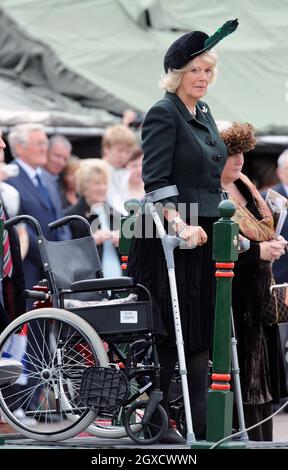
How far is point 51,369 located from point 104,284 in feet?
1.82

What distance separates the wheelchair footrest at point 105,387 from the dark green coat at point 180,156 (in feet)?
3.16

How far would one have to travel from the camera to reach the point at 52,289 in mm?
8023

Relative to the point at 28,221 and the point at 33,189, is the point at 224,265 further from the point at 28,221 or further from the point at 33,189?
the point at 33,189

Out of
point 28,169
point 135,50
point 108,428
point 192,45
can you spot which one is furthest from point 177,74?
point 135,50

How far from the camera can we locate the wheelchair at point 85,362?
770cm

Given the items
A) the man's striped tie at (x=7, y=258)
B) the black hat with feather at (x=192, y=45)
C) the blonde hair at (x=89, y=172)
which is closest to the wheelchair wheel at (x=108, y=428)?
the man's striped tie at (x=7, y=258)

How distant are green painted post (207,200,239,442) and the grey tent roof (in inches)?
345

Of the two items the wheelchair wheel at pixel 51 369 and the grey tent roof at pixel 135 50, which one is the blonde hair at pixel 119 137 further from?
the wheelchair wheel at pixel 51 369

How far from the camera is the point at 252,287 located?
9031 mm

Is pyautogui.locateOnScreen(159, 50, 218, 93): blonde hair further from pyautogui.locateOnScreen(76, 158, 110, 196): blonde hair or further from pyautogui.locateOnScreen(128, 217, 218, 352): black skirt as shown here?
pyautogui.locateOnScreen(76, 158, 110, 196): blonde hair

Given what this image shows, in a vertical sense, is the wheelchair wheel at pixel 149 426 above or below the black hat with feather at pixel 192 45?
below

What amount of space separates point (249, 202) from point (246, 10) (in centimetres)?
991

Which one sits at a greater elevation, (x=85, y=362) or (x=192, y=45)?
(x=192, y=45)

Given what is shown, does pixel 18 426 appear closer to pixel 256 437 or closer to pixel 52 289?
pixel 52 289
